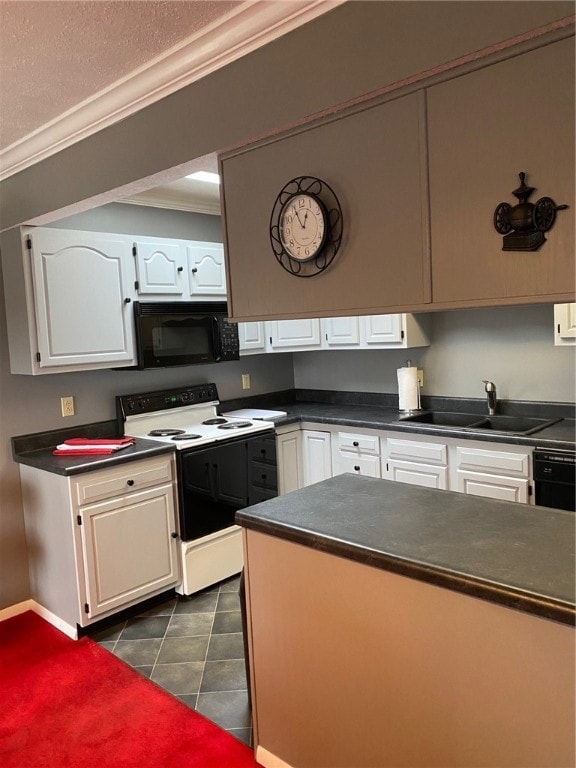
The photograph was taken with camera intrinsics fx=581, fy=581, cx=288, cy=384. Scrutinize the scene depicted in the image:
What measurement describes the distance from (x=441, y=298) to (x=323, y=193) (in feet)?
1.63

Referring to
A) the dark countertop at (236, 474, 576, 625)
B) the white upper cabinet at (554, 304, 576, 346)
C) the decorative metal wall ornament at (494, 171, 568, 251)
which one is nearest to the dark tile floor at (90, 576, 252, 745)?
the dark countertop at (236, 474, 576, 625)

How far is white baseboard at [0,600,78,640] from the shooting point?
9.98 ft

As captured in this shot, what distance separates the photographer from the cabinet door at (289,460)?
3920 millimetres

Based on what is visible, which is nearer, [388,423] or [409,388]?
[388,423]

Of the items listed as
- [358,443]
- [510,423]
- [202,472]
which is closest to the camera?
[202,472]

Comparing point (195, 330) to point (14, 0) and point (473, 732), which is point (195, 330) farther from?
point (473, 732)

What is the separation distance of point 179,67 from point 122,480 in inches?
77.9

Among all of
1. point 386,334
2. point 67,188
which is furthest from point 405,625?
point 386,334

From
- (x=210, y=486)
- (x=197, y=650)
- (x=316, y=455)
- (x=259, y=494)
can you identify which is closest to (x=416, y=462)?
(x=316, y=455)

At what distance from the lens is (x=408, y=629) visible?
156cm

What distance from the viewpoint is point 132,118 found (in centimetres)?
218

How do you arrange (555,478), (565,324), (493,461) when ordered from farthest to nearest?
1. (493,461)
2. (565,324)
3. (555,478)

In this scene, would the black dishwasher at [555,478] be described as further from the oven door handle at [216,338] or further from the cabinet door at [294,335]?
the oven door handle at [216,338]

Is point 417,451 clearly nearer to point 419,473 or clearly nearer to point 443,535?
point 419,473
